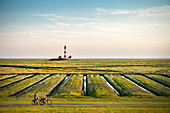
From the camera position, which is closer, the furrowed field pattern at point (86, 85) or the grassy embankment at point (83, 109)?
the grassy embankment at point (83, 109)

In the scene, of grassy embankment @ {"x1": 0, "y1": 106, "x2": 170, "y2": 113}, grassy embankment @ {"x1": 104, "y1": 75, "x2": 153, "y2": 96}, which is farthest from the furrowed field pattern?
grassy embankment @ {"x1": 0, "y1": 106, "x2": 170, "y2": 113}

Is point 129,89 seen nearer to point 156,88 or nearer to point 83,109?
point 156,88

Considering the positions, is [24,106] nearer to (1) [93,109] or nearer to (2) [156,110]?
(1) [93,109]

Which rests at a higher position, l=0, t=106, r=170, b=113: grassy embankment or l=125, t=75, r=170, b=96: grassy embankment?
l=0, t=106, r=170, b=113: grassy embankment

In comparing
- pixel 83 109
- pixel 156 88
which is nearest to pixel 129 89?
pixel 156 88

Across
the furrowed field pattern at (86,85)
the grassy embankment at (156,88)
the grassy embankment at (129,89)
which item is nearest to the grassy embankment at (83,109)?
the furrowed field pattern at (86,85)

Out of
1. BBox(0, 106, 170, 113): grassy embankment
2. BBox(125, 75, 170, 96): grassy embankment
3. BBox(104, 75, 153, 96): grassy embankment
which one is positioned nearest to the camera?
BBox(0, 106, 170, 113): grassy embankment

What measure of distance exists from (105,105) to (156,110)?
6851 mm

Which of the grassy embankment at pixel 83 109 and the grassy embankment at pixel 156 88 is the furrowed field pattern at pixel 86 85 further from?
the grassy embankment at pixel 83 109

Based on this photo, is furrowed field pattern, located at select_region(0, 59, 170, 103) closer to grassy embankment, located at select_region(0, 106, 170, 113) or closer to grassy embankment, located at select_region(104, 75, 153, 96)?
grassy embankment, located at select_region(104, 75, 153, 96)

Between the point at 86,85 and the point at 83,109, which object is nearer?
the point at 83,109

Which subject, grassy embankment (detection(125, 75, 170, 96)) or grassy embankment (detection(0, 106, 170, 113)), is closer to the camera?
grassy embankment (detection(0, 106, 170, 113))

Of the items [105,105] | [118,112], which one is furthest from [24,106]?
[118,112]

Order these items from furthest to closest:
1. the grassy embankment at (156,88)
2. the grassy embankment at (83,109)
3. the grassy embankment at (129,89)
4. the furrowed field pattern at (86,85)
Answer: the grassy embankment at (156,88)
the grassy embankment at (129,89)
the furrowed field pattern at (86,85)
the grassy embankment at (83,109)
